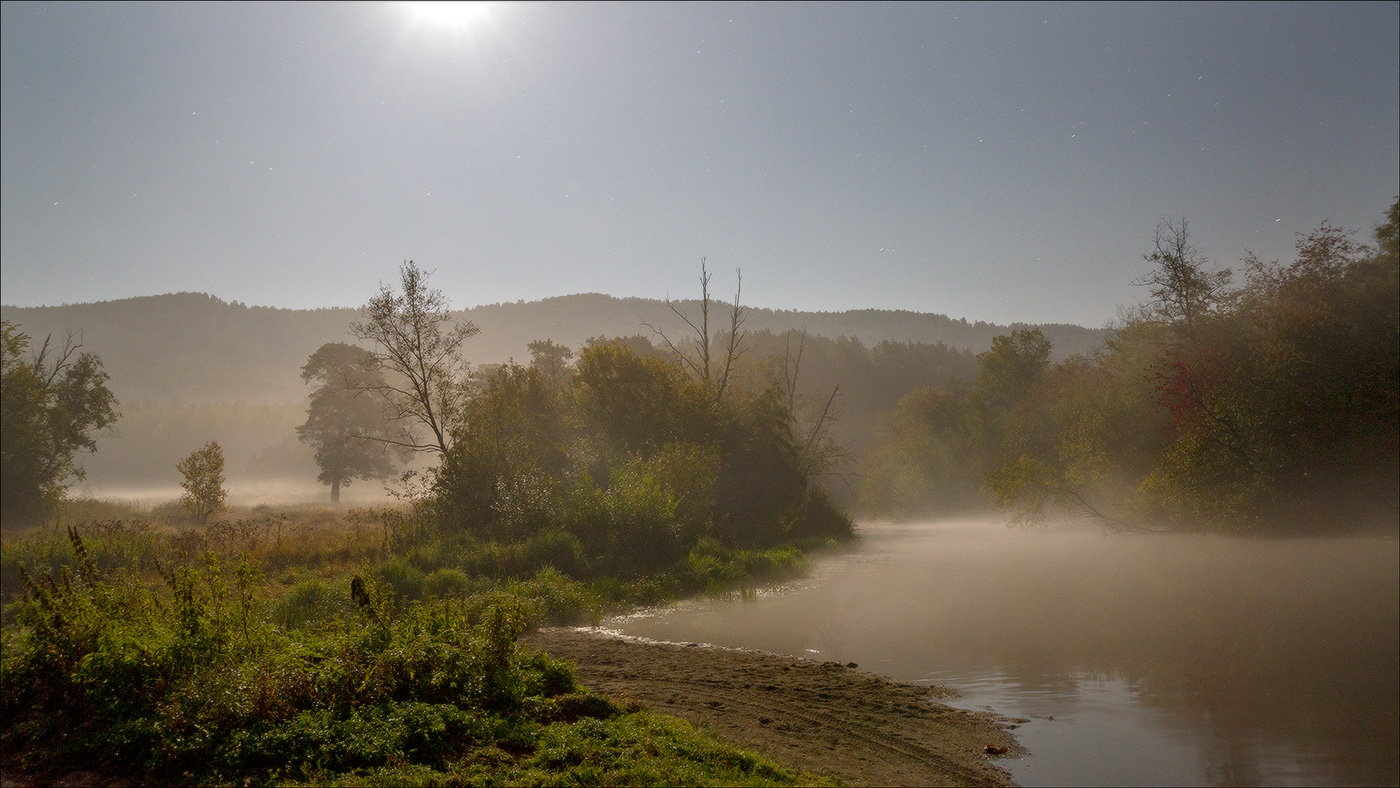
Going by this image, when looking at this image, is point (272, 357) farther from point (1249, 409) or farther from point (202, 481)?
point (1249, 409)

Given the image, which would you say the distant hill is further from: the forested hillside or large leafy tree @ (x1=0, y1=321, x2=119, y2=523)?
large leafy tree @ (x1=0, y1=321, x2=119, y2=523)

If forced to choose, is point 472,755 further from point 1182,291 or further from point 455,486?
point 1182,291

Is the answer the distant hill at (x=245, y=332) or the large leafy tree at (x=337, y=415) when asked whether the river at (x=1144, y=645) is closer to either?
the large leafy tree at (x=337, y=415)

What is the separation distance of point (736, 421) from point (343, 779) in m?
29.8

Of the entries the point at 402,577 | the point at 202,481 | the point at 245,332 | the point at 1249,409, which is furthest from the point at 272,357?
the point at 1249,409

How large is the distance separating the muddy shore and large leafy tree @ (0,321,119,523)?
34379 mm

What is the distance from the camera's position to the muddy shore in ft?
25.2

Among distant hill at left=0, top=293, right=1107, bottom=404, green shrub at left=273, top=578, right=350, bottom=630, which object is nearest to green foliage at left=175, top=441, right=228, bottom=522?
green shrub at left=273, top=578, right=350, bottom=630

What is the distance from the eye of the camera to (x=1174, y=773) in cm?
791

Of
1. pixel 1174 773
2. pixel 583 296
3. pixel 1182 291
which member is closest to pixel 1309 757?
pixel 1174 773

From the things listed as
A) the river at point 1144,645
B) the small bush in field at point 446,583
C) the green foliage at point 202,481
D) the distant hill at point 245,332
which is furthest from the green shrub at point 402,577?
the distant hill at point 245,332

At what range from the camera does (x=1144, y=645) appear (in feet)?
46.5

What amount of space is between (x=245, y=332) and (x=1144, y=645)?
712 feet

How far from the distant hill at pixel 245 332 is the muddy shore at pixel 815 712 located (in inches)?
5241
